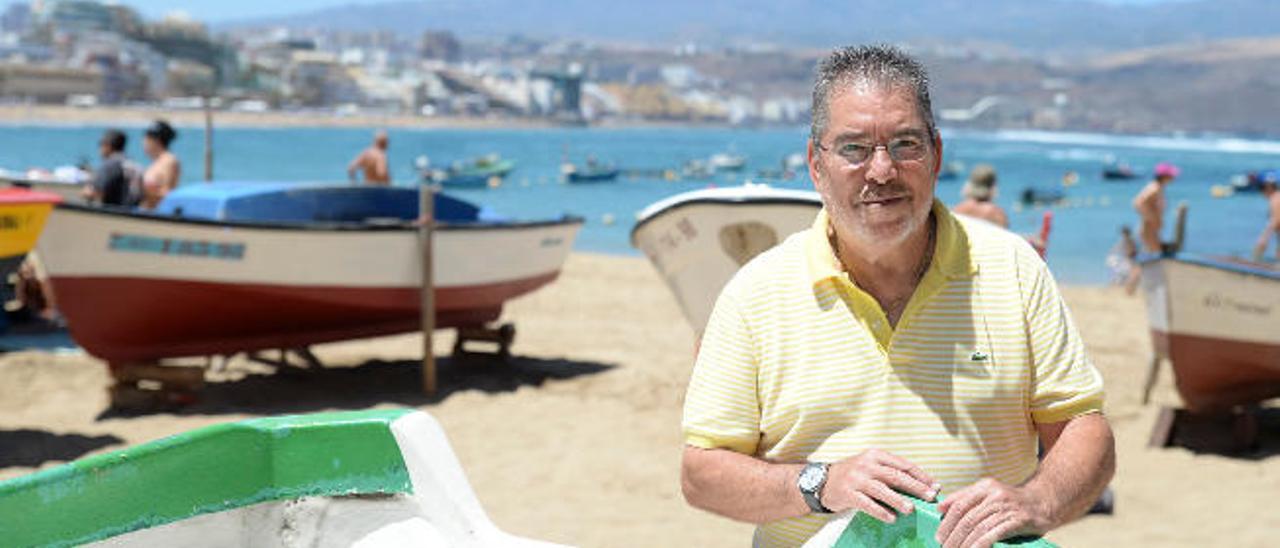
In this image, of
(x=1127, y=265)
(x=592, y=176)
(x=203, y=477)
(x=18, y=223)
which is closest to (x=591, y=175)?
(x=592, y=176)

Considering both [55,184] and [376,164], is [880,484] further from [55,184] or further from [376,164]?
[55,184]

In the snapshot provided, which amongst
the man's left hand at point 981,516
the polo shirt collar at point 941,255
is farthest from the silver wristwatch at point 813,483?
the polo shirt collar at point 941,255

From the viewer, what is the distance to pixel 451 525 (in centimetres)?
292

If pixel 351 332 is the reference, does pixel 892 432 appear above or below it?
above

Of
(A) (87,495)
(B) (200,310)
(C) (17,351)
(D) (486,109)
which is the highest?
(A) (87,495)

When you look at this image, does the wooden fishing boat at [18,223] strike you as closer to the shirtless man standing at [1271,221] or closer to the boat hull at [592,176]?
the shirtless man standing at [1271,221]

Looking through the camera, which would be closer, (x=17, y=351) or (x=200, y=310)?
(x=200, y=310)

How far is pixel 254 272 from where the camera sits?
8695 millimetres

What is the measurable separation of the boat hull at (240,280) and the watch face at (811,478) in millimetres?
6902

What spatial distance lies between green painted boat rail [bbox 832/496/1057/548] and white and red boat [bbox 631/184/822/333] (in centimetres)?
452

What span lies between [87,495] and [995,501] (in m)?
1.65

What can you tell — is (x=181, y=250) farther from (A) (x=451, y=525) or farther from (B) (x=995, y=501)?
(B) (x=995, y=501)

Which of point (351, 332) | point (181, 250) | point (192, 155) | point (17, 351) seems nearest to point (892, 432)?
point (181, 250)

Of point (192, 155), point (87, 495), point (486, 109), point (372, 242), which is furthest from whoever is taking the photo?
point (486, 109)
